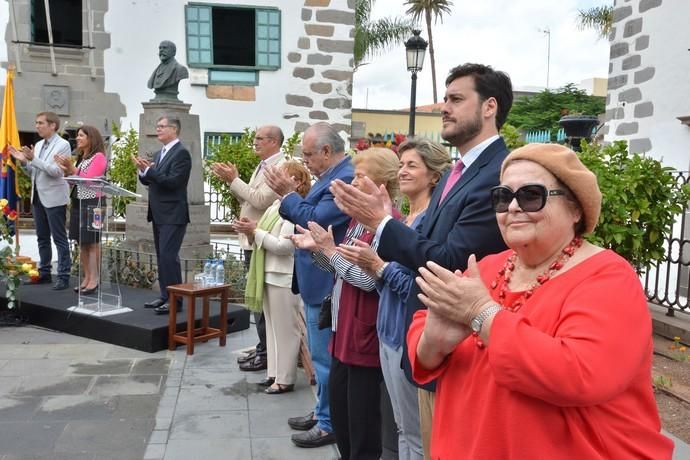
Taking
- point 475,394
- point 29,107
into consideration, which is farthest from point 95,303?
point 29,107

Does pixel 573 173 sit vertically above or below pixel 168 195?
above

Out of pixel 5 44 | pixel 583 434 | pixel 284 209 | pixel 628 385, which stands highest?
pixel 5 44

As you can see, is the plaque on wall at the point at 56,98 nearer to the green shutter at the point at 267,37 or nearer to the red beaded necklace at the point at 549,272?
the green shutter at the point at 267,37

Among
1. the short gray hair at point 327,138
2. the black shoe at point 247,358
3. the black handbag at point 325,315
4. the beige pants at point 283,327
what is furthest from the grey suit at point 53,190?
the black handbag at point 325,315

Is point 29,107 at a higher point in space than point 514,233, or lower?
higher

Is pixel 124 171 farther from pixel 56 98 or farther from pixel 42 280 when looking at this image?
pixel 56 98

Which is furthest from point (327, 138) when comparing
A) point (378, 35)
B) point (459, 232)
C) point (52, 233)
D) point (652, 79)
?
point (378, 35)

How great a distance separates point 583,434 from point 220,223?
1142cm

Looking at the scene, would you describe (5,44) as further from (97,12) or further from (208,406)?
(208,406)

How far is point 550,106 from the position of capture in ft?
103

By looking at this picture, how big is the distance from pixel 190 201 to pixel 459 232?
21.9ft

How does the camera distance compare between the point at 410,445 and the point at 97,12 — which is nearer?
the point at 410,445

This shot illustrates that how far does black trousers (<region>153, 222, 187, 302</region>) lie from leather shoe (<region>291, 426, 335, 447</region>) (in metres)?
2.67

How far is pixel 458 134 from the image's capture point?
250 cm
